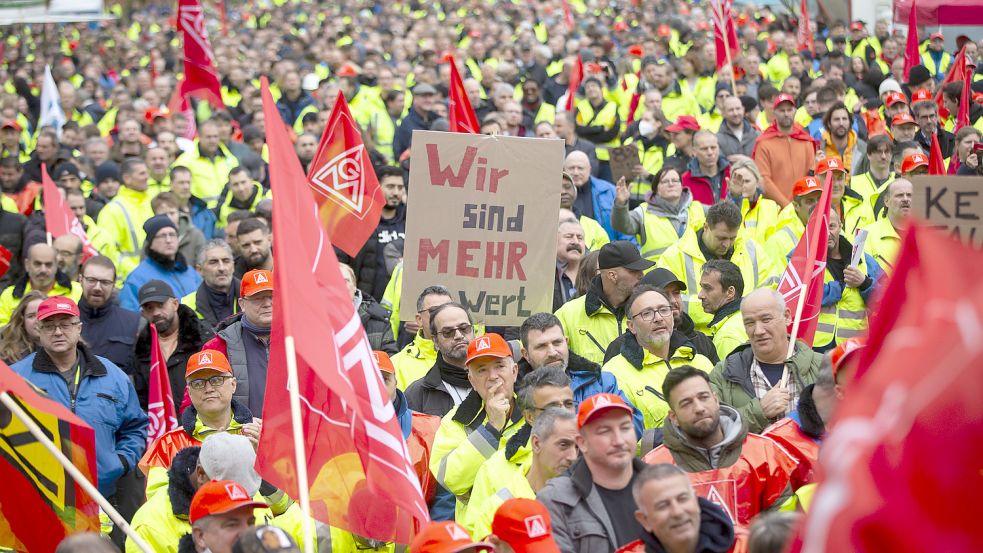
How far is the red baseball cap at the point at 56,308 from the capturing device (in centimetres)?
757

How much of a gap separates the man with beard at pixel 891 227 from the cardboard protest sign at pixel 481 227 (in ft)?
8.22

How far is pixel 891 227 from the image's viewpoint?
9.41m

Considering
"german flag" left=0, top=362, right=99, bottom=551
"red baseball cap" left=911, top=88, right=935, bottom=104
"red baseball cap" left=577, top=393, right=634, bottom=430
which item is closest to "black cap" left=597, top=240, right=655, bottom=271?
"red baseball cap" left=577, top=393, right=634, bottom=430

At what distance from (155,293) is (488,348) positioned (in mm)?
2934

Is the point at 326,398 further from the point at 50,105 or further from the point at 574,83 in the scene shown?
the point at 50,105

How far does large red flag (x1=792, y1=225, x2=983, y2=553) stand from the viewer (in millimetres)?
3160

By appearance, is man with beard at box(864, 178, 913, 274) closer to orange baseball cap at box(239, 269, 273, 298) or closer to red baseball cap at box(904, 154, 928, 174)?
red baseball cap at box(904, 154, 928, 174)

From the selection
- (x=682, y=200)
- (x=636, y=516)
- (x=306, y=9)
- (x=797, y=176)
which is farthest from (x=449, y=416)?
(x=306, y=9)

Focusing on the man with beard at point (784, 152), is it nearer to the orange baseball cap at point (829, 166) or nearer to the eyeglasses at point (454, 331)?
the orange baseball cap at point (829, 166)

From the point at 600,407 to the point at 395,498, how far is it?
811 mm

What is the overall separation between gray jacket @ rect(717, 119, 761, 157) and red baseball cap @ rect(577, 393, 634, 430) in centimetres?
832

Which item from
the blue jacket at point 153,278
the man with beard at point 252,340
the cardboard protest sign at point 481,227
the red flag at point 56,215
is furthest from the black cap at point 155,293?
the red flag at point 56,215

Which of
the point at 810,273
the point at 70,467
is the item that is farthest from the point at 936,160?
the point at 70,467

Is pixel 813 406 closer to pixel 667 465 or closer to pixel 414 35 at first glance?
pixel 667 465
